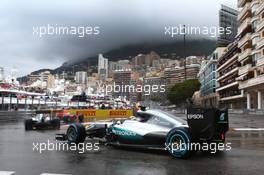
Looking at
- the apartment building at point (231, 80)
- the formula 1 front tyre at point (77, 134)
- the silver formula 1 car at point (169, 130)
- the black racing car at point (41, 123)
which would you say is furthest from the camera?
the apartment building at point (231, 80)

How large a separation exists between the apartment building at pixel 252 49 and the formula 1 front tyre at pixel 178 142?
47139mm

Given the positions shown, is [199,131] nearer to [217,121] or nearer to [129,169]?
[217,121]

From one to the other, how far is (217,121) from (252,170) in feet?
7.22

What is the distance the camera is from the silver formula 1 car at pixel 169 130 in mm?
9688

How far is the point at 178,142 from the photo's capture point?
971cm

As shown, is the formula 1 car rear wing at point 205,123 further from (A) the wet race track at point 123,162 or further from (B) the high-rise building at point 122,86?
(B) the high-rise building at point 122,86

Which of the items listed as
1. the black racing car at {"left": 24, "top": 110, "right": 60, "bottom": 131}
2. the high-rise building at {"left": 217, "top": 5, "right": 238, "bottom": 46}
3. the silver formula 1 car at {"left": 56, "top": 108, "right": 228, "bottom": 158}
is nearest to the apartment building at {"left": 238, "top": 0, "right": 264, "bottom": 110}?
the black racing car at {"left": 24, "top": 110, "right": 60, "bottom": 131}

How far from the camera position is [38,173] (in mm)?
7520

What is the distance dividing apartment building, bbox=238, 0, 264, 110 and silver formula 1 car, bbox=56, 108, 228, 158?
46083 millimetres

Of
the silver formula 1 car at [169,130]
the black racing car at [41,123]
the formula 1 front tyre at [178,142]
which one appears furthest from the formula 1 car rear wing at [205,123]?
the black racing car at [41,123]

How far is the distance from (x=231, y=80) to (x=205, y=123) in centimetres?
8243

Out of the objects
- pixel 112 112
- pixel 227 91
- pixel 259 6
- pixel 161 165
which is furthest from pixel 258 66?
pixel 161 165

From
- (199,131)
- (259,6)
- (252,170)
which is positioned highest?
(259,6)

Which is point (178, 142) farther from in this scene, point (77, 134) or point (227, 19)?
point (227, 19)
